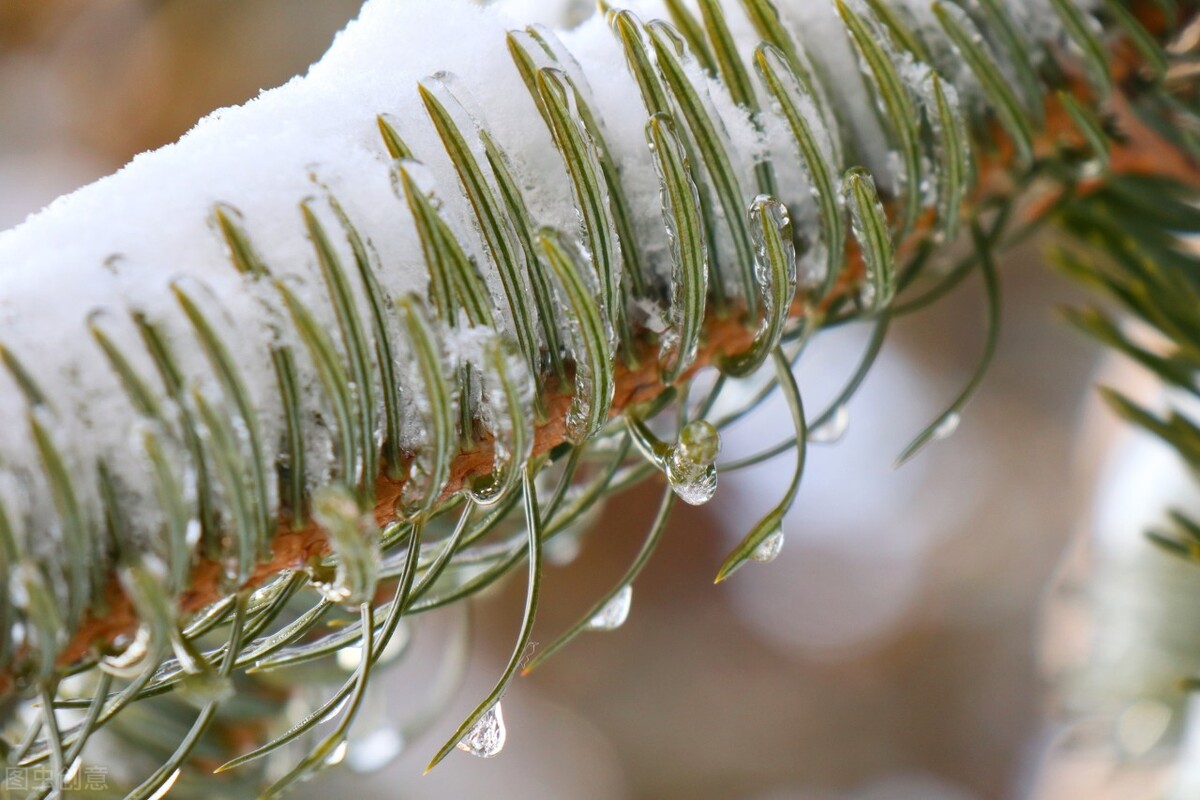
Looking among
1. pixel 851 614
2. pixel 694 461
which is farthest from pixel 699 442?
pixel 851 614

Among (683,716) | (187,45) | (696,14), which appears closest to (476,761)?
A: (683,716)

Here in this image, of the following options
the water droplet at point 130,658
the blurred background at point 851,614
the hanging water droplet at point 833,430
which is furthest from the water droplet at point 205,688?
the blurred background at point 851,614

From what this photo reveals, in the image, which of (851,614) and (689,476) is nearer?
(689,476)

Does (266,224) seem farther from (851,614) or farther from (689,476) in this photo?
(851,614)

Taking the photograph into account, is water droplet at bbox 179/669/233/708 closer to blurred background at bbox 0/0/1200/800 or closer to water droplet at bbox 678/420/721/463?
water droplet at bbox 678/420/721/463

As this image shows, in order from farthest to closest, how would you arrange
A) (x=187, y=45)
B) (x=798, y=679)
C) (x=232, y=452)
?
(x=798, y=679), (x=187, y=45), (x=232, y=452)

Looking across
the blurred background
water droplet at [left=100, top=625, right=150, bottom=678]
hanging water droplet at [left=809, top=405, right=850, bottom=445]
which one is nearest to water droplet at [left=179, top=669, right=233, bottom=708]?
water droplet at [left=100, top=625, right=150, bottom=678]

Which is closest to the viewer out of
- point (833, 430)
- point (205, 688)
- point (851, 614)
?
point (205, 688)

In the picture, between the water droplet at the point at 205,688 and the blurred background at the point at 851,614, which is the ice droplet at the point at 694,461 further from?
the blurred background at the point at 851,614

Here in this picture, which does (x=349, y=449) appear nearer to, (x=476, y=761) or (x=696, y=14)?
(x=696, y=14)

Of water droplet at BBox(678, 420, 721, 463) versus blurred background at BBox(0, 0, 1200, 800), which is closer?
water droplet at BBox(678, 420, 721, 463)

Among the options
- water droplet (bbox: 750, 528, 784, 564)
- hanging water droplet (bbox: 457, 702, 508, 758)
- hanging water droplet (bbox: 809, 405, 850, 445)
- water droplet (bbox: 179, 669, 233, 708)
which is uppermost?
water droplet (bbox: 179, 669, 233, 708)
